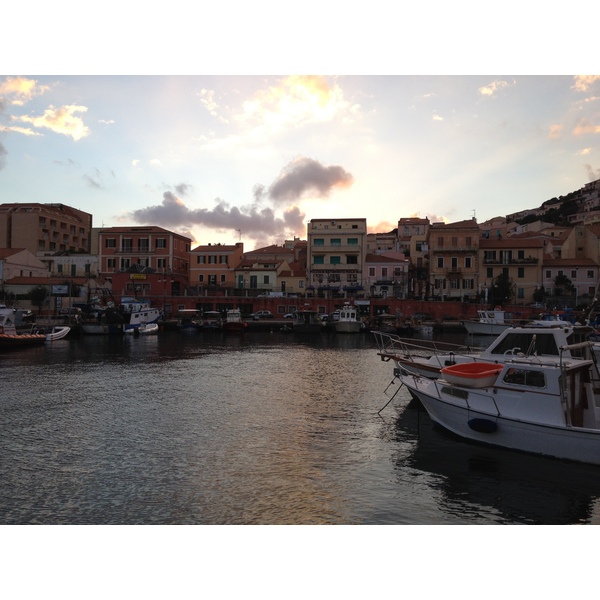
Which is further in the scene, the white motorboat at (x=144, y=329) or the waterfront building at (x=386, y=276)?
the waterfront building at (x=386, y=276)

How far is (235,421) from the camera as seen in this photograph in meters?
18.8

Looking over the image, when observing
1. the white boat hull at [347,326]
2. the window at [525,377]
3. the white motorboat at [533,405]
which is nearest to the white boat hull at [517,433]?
the white motorboat at [533,405]

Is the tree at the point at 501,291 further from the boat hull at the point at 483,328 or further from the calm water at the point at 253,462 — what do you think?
the calm water at the point at 253,462

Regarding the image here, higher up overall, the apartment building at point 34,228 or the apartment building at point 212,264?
the apartment building at point 34,228

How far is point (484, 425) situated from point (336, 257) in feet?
210

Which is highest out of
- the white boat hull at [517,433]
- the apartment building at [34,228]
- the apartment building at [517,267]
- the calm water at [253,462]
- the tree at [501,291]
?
the apartment building at [34,228]

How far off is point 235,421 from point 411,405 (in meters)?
7.47

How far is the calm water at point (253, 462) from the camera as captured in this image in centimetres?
1116

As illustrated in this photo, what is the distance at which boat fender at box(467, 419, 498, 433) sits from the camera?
47.5 ft

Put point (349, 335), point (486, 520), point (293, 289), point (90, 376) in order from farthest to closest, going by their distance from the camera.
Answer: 1. point (293, 289)
2. point (349, 335)
3. point (90, 376)
4. point (486, 520)

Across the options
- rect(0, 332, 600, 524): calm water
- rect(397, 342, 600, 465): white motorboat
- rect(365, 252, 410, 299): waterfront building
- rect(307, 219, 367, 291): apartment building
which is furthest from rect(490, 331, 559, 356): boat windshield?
rect(307, 219, 367, 291): apartment building

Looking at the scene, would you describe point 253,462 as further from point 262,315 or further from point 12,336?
point 262,315

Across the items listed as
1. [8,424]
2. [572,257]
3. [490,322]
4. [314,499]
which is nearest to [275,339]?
[490,322]

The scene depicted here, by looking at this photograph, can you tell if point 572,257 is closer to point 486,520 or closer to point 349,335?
point 349,335
